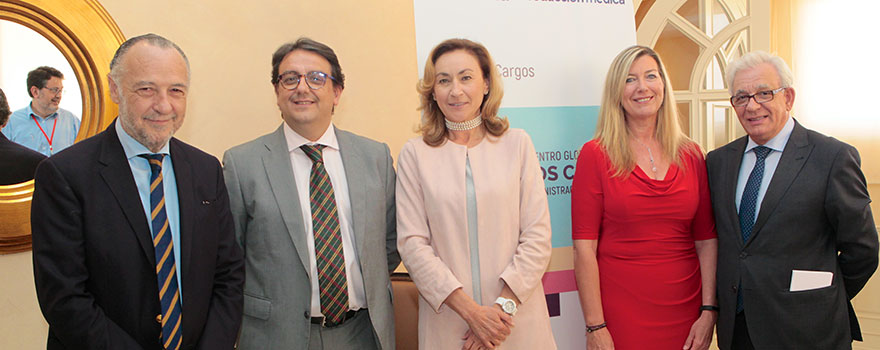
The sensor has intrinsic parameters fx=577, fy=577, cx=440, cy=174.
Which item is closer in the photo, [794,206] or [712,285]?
[794,206]

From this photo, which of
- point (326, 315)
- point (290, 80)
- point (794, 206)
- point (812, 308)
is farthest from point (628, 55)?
point (326, 315)

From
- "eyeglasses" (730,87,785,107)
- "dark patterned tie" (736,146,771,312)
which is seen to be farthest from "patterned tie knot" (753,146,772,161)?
"eyeglasses" (730,87,785,107)

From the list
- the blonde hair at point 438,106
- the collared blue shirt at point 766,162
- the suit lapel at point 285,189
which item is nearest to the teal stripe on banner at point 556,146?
the blonde hair at point 438,106

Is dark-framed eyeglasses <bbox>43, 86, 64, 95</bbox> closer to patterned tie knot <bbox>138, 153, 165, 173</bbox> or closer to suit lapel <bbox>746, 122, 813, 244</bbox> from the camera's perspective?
→ patterned tie knot <bbox>138, 153, 165, 173</bbox>

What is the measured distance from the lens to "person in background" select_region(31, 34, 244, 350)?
5.28 ft

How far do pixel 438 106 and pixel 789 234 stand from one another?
146cm

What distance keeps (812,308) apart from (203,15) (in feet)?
11.0

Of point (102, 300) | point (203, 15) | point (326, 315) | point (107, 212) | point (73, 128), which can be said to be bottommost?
point (326, 315)

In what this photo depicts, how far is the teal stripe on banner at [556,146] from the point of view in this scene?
2.93 meters

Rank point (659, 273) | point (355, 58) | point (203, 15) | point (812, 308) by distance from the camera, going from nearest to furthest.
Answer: point (812, 308)
point (659, 273)
point (203, 15)
point (355, 58)

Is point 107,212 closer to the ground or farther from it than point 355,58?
closer to the ground

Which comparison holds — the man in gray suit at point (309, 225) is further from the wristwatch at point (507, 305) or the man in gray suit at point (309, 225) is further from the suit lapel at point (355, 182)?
the wristwatch at point (507, 305)

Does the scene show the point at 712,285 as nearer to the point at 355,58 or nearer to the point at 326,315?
the point at 326,315

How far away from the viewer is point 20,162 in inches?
107
